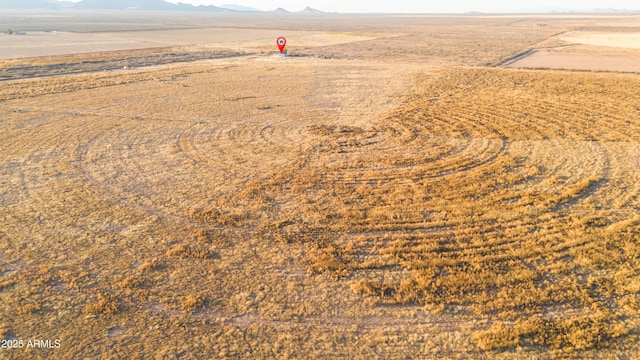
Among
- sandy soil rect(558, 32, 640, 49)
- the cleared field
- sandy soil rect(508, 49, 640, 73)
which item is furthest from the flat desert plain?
sandy soil rect(558, 32, 640, 49)

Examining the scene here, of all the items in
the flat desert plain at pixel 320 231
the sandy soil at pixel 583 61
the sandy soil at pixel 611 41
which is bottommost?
the flat desert plain at pixel 320 231

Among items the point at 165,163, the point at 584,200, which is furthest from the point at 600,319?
the point at 165,163

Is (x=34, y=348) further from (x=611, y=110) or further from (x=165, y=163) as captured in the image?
(x=611, y=110)

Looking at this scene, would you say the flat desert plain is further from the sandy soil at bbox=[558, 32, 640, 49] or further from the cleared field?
the sandy soil at bbox=[558, 32, 640, 49]

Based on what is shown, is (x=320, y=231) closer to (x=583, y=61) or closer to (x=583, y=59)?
(x=583, y=61)

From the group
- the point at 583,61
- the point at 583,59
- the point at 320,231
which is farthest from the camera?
the point at 583,59

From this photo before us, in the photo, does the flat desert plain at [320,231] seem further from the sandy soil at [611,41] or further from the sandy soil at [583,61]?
the sandy soil at [611,41]

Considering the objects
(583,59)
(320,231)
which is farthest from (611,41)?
→ (320,231)

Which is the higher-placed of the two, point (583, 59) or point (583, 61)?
point (583, 59)

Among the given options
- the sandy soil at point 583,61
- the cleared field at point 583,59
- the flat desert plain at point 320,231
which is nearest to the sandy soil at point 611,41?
the cleared field at point 583,59
